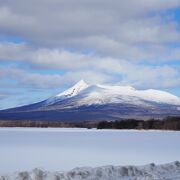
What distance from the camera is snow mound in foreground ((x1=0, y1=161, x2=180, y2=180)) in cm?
1288

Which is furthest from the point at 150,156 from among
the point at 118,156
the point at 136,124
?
the point at 136,124

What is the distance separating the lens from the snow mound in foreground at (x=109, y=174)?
12.9 m

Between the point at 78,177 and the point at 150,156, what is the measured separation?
9.21 meters

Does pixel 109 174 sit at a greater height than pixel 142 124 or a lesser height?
lesser

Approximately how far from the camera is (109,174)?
47.8 ft

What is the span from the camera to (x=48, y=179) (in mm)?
12742

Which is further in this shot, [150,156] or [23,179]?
[150,156]

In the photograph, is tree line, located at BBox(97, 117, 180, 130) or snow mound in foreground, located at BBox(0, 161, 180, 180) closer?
snow mound in foreground, located at BBox(0, 161, 180, 180)

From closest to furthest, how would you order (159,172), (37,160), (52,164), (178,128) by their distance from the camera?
(159,172) → (52,164) → (37,160) → (178,128)

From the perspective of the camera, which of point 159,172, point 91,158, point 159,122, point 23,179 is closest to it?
point 23,179

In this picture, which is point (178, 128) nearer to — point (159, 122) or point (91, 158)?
point (159, 122)

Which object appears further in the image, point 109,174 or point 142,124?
point 142,124

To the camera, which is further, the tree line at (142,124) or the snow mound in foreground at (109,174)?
the tree line at (142,124)

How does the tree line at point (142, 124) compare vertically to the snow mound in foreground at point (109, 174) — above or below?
above
